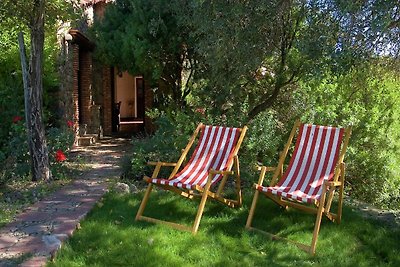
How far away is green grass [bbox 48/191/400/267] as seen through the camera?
4020mm

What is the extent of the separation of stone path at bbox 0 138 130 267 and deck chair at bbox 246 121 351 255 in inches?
73.9

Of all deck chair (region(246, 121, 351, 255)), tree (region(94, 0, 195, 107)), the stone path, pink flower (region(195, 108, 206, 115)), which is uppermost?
tree (region(94, 0, 195, 107))

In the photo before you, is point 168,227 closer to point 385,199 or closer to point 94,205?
point 94,205

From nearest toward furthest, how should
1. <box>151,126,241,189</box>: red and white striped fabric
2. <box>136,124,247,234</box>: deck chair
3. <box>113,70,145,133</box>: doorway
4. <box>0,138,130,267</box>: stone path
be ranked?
<box>0,138,130,267</box>: stone path
<box>136,124,247,234</box>: deck chair
<box>151,126,241,189</box>: red and white striped fabric
<box>113,70,145,133</box>: doorway

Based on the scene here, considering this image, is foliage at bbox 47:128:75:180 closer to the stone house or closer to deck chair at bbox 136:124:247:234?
deck chair at bbox 136:124:247:234

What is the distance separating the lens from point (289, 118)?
8.48m

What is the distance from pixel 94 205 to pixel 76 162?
11.9ft

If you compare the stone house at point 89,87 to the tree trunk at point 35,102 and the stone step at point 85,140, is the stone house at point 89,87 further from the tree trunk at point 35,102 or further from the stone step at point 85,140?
the tree trunk at point 35,102

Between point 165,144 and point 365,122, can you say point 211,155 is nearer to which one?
point 165,144

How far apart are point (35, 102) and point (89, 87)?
23.2 feet

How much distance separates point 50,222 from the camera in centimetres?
475

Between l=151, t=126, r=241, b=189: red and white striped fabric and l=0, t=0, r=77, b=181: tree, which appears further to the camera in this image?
l=0, t=0, r=77, b=181: tree

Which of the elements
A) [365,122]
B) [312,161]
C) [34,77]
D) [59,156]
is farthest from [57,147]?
[365,122]

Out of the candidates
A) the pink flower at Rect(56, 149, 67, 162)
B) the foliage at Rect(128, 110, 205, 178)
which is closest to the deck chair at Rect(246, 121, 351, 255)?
the foliage at Rect(128, 110, 205, 178)
